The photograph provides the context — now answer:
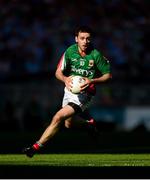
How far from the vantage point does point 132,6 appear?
45438 millimetres

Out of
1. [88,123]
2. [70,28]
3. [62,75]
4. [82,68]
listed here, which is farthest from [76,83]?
[70,28]

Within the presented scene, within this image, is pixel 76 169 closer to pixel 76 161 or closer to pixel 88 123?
pixel 76 161

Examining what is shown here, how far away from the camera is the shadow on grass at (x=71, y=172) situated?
12.7 m

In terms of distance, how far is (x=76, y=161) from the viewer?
16.5m

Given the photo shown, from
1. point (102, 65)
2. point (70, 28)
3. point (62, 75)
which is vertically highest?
point (102, 65)

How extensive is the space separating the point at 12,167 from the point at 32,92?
34.5 meters

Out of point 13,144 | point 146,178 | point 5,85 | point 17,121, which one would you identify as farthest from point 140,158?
point 5,85

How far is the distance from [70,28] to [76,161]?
99.1 feet

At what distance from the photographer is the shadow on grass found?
12664 mm

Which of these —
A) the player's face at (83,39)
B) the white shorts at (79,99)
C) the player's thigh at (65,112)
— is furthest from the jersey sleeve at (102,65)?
the player's thigh at (65,112)

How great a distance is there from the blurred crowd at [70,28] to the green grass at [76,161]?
27309mm

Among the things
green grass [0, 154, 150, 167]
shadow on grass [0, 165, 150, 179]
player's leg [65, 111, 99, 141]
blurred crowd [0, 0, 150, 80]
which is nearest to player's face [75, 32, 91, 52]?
player's leg [65, 111, 99, 141]

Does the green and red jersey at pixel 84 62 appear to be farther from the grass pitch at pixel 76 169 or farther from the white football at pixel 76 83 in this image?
the grass pitch at pixel 76 169

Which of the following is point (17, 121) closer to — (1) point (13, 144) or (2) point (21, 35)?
(2) point (21, 35)
